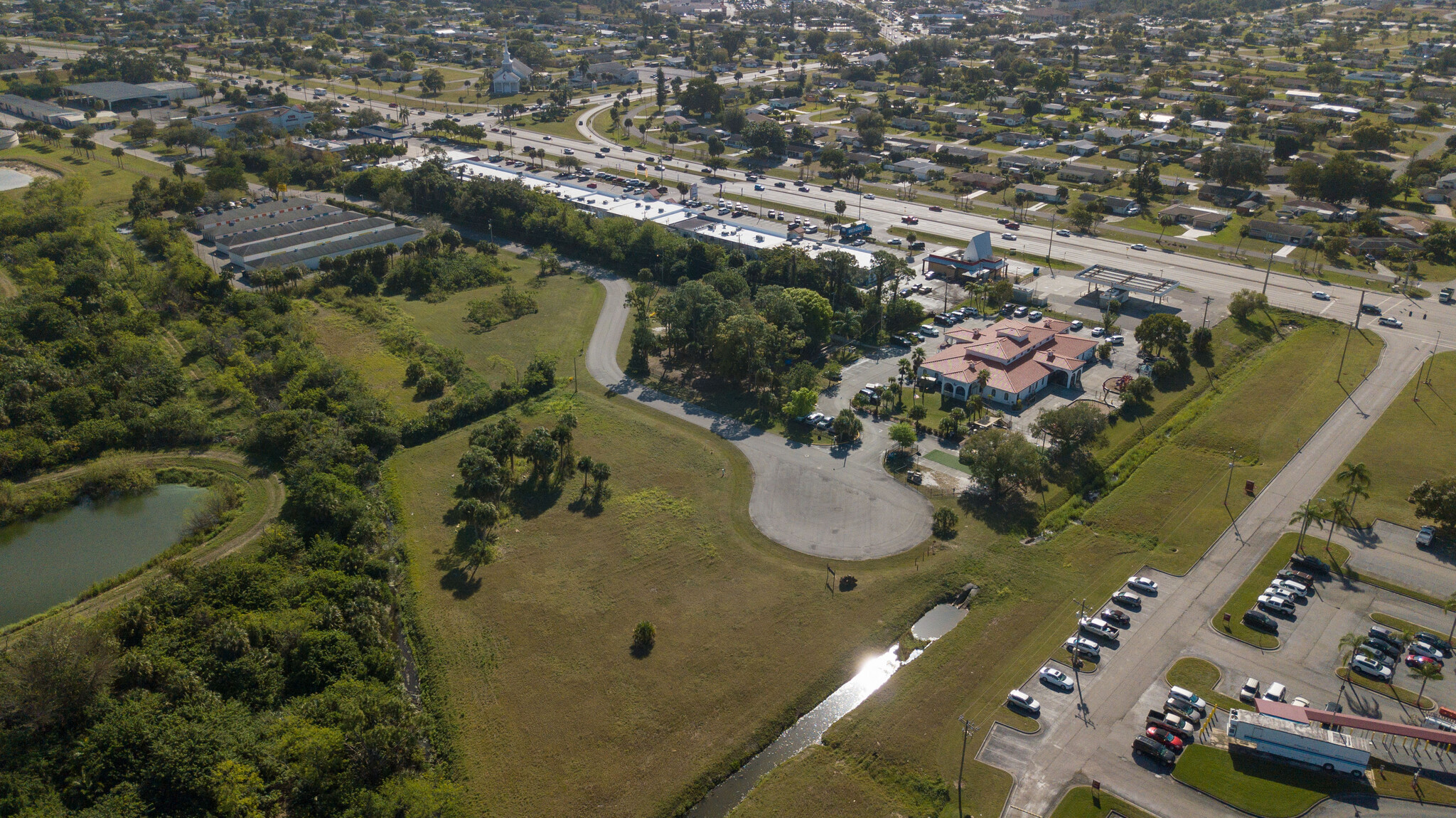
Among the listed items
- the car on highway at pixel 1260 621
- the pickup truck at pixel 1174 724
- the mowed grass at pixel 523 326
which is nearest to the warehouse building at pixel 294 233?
the mowed grass at pixel 523 326

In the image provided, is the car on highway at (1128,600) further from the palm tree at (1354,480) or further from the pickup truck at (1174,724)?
the palm tree at (1354,480)

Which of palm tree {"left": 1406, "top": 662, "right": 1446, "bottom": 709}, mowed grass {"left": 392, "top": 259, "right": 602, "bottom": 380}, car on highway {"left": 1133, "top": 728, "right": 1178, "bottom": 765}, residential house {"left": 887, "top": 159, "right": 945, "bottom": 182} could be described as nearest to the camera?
car on highway {"left": 1133, "top": 728, "right": 1178, "bottom": 765}

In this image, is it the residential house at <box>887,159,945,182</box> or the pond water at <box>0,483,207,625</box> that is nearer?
the pond water at <box>0,483,207,625</box>

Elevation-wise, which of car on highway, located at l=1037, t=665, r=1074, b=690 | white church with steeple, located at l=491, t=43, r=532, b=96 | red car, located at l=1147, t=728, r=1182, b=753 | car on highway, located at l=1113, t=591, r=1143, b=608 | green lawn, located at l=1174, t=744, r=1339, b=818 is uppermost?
white church with steeple, located at l=491, t=43, r=532, b=96

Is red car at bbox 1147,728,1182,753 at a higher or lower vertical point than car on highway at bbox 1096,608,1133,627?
lower

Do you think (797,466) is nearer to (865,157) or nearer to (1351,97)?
(865,157)

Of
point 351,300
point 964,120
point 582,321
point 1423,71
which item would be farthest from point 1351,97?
point 351,300

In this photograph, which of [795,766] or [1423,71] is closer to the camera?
[795,766]

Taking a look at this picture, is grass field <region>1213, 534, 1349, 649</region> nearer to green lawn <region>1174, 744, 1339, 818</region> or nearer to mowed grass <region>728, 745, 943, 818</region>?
green lawn <region>1174, 744, 1339, 818</region>

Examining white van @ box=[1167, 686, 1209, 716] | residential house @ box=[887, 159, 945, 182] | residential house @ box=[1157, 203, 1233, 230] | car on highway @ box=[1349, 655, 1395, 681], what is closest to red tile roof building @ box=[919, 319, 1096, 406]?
car on highway @ box=[1349, 655, 1395, 681]
